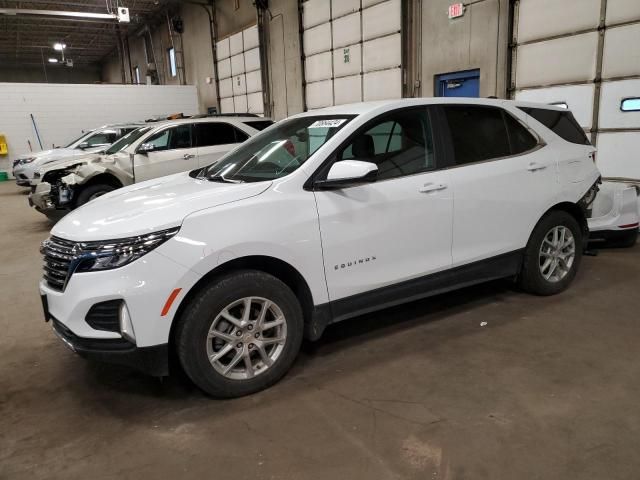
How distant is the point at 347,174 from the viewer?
279 cm

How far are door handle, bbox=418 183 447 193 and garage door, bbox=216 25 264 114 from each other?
11998 millimetres

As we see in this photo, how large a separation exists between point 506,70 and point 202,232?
7.13 meters

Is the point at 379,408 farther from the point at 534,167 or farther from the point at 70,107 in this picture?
the point at 70,107

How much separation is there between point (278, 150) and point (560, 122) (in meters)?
2.42

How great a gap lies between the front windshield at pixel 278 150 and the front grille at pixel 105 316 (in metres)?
1.08

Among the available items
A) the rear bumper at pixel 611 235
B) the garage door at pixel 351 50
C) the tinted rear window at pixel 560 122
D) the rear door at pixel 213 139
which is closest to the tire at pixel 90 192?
the rear door at pixel 213 139

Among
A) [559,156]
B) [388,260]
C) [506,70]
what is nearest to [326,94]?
[506,70]

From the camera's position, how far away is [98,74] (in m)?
32.7

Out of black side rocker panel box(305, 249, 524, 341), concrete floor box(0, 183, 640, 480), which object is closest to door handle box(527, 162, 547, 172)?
black side rocker panel box(305, 249, 524, 341)

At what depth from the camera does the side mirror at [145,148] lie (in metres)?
7.93

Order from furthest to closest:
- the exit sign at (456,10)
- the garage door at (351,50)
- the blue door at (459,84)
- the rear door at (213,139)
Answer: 1. the garage door at (351,50)
2. the blue door at (459,84)
3. the exit sign at (456,10)
4. the rear door at (213,139)

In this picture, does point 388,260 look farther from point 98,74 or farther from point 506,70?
point 98,74

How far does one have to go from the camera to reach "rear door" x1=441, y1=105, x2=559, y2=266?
11.2 feet

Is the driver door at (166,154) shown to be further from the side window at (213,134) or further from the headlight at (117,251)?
the headlight at (117,251)
